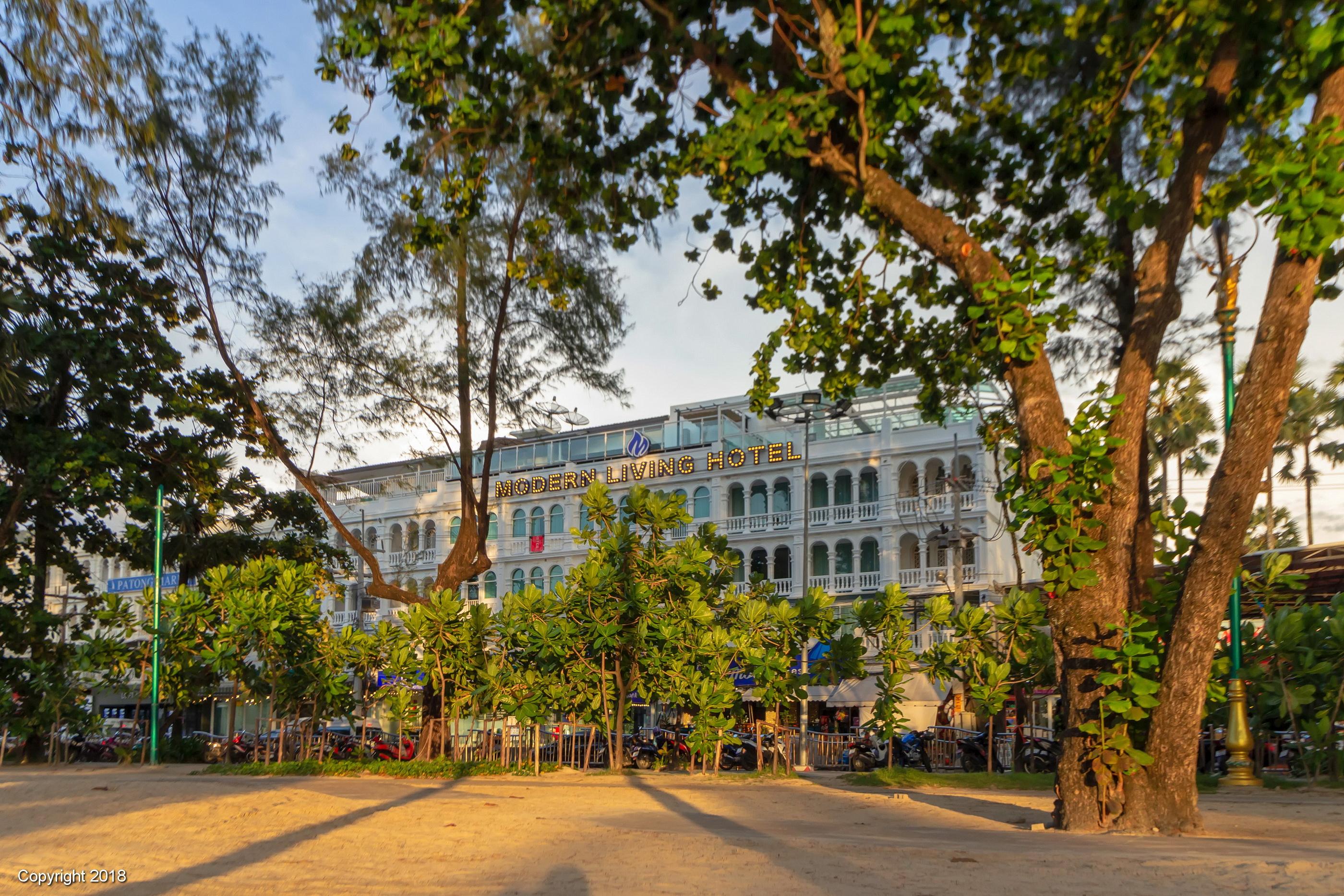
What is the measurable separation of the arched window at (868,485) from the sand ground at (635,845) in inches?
1013

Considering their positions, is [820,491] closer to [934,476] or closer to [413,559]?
[934,476]

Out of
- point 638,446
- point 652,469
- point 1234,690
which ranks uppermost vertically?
point 638,446

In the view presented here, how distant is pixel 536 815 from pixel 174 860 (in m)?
3.98

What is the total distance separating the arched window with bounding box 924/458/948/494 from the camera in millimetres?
37562

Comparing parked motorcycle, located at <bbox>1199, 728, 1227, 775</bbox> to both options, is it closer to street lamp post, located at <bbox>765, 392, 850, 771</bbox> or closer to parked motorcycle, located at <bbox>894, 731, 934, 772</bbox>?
parked motorcycle, located at <bbox>894, 731, 934, 772</bbox>

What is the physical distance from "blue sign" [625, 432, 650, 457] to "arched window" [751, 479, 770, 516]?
15.5 ft

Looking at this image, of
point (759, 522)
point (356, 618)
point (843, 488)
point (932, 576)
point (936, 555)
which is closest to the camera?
point (932, 576)

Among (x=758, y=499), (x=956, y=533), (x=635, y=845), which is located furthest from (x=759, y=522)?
(x=635, y=845)

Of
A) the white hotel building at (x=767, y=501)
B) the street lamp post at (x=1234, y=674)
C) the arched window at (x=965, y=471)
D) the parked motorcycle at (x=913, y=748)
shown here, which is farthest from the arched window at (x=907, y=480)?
the street lamp post at (x=1234, y=674)

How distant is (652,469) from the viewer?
145 ft

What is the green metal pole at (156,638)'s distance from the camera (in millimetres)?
21703

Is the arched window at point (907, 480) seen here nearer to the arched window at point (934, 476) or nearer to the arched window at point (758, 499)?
the arched window at point (934, 476)

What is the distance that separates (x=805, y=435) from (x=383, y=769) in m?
19.5

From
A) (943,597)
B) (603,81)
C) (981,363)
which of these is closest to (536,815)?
(981,363)
